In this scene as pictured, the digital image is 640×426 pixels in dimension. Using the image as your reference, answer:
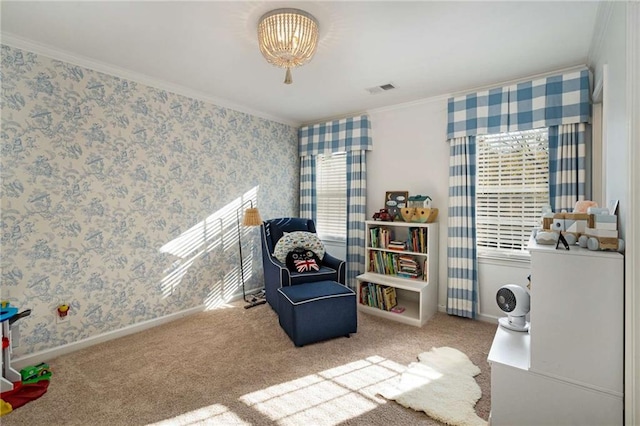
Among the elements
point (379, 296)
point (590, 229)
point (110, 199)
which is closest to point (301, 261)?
point (379, 296)

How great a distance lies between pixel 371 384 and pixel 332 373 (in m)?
0.29

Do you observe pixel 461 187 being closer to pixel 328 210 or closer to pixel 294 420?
pixel 328 210

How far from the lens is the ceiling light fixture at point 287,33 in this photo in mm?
1781

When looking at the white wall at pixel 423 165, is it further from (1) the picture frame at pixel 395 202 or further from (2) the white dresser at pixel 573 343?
(2) the white dresser at pixel 573 343

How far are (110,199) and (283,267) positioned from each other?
5.48ft

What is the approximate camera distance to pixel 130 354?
2.40 metres

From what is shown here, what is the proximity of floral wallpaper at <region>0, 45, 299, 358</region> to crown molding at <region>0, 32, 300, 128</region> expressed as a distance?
0.05 m

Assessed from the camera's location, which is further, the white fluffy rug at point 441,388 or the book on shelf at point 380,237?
the book on shelf at point 380,237

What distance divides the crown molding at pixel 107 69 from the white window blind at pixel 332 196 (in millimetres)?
1313

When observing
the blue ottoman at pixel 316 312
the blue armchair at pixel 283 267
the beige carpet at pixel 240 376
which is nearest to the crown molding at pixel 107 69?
the blue armchair at pixel 283 267

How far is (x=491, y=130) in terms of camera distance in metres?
2.88

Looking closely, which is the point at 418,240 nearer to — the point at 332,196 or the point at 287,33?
the point at 332,196

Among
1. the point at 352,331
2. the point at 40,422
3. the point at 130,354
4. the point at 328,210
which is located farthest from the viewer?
the point at 328,210

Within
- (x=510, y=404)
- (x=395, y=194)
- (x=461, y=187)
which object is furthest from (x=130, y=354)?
(x=461, y=187)
